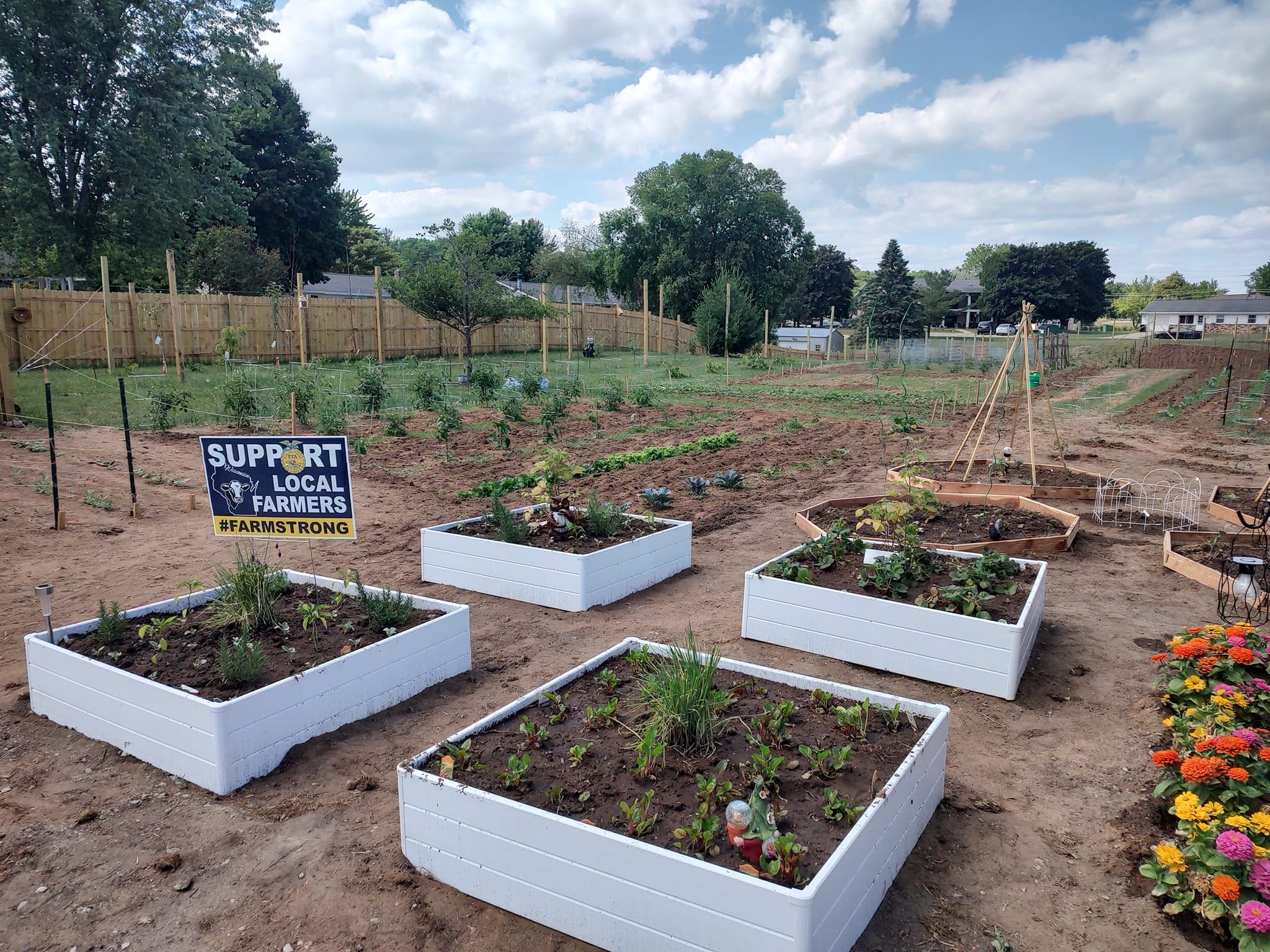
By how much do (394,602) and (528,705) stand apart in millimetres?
1441

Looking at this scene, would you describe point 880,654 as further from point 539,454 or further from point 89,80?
point 89,80

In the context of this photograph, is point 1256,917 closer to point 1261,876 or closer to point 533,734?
point 1261,876

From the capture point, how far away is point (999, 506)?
28.2 feet

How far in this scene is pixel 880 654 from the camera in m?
5.32

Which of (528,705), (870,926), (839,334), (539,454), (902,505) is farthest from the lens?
(839,334)

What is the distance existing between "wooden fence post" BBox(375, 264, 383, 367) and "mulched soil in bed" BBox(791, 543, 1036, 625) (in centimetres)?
2048

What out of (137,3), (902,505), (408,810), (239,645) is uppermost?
(137,3)

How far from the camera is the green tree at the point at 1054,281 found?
69.2 metres

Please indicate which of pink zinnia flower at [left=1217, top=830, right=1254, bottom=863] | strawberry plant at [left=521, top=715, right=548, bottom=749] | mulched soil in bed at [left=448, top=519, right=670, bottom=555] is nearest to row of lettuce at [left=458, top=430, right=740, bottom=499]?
mulched soil in bed at [left=448, top=519, right=670, bottom=555]

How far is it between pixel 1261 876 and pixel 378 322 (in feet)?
85.4

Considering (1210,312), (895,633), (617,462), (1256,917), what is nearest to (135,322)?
(617,462)

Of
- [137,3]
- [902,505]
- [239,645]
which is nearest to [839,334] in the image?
[137,3]

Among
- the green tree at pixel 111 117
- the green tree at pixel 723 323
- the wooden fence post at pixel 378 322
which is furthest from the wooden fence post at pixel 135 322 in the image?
the green tree at pixel 723 323

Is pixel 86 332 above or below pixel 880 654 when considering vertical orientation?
above
